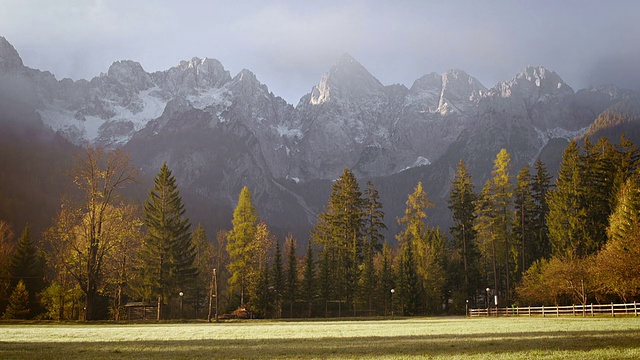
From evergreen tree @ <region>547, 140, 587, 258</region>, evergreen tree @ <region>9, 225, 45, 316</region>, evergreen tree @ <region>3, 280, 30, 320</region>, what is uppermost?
evergreen tree @ <region>547, 140, 587, 258</region>

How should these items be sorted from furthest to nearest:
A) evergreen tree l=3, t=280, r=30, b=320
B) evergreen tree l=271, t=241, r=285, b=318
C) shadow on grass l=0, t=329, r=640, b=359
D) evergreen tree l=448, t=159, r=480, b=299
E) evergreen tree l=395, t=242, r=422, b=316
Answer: evergreen tree l=448, t=159, r=480, b=299 < evergreen tree l=395, t=242, r=422, b=316 < evergreen tree l=271, t=241, r=285, b=318 < evergreen tree l=3, t=280, r=30, b=320 < shadow on grass l=0, t=329, r=640, b=359

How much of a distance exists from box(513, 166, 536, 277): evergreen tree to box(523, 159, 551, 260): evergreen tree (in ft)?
1.22

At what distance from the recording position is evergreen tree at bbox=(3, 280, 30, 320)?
5594 centimetres

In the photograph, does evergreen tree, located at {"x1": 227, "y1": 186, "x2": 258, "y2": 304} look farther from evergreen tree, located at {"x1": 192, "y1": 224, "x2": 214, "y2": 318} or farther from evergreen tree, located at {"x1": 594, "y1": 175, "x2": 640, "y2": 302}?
evergreen tree, located at {"x1": 594, "y1": 175, "x2": 640, "y2": 302}

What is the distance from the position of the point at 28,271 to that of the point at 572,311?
58.2 meters

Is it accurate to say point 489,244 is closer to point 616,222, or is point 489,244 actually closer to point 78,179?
point 616,222

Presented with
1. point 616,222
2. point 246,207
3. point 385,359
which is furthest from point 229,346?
point 246,207

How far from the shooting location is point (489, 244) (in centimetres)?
6788

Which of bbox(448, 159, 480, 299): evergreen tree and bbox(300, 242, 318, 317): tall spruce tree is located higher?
bbox(448, 159, 480, 299): evergreen tree

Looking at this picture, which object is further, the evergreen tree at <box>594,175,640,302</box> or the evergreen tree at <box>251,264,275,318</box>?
the evergreen tree at <box>251,264,275,318</box>

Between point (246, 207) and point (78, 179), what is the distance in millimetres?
23034

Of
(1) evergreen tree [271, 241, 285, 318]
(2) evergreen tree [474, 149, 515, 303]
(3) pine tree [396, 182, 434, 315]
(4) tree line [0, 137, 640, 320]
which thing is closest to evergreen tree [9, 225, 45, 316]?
(4) tree line [0, 137, 640, 320]

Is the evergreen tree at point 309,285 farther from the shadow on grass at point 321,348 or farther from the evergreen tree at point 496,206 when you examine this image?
the shadow on grass at point 321,348

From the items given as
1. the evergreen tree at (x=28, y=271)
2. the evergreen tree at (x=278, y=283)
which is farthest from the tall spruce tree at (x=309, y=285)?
the evergreen tree at (x=28, y=271)
